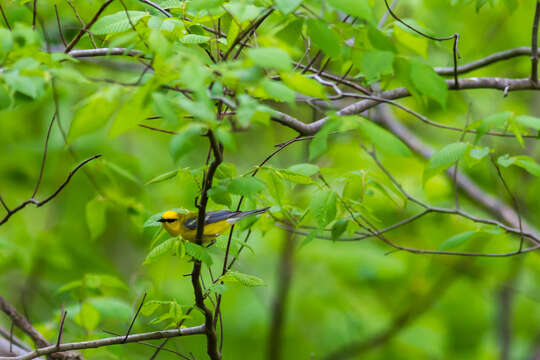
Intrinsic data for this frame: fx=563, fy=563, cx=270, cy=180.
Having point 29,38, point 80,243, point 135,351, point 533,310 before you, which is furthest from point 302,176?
point 533,310

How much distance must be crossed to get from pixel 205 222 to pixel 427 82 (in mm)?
1486

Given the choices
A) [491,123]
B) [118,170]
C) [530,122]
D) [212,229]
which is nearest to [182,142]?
[491,123]

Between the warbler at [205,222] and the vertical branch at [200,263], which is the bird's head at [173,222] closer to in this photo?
the warbler at [205,222]

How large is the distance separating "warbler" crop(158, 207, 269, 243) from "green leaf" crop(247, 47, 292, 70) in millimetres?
1457

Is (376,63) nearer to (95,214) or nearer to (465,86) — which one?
(465,86)

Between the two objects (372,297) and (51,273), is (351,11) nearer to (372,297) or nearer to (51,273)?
(51,273)

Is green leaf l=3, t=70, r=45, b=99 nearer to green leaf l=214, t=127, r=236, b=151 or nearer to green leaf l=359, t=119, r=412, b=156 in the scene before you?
green leaf l=214, t=127, r=236, b=151

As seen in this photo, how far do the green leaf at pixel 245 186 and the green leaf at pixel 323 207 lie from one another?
0.62 meters

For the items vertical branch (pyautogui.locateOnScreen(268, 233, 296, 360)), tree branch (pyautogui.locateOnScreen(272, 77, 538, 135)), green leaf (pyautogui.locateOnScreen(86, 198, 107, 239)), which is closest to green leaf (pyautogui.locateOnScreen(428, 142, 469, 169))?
tree branch (pyautogui.locateOnScreen(272, 77, 538, 135))

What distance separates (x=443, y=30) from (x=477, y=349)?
14.1 feet

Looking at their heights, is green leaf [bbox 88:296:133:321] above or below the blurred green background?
above

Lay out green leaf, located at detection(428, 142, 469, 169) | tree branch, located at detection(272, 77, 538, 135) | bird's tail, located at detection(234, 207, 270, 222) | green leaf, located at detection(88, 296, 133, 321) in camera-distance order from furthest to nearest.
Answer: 1. green leaf, located at detection(88, 296, 133, 321)
2. bird's tail, located at detection(234, 207, 270, 222)
3. tree branch, located at detection(272, 77, 538, 135)
4. green leaf, located at detection(428, 142, 469, 169)

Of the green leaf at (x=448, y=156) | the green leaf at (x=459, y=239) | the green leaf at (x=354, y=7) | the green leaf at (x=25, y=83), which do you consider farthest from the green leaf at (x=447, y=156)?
the green leaf at (x=25, y=83)

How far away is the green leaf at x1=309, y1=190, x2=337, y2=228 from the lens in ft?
8.07
